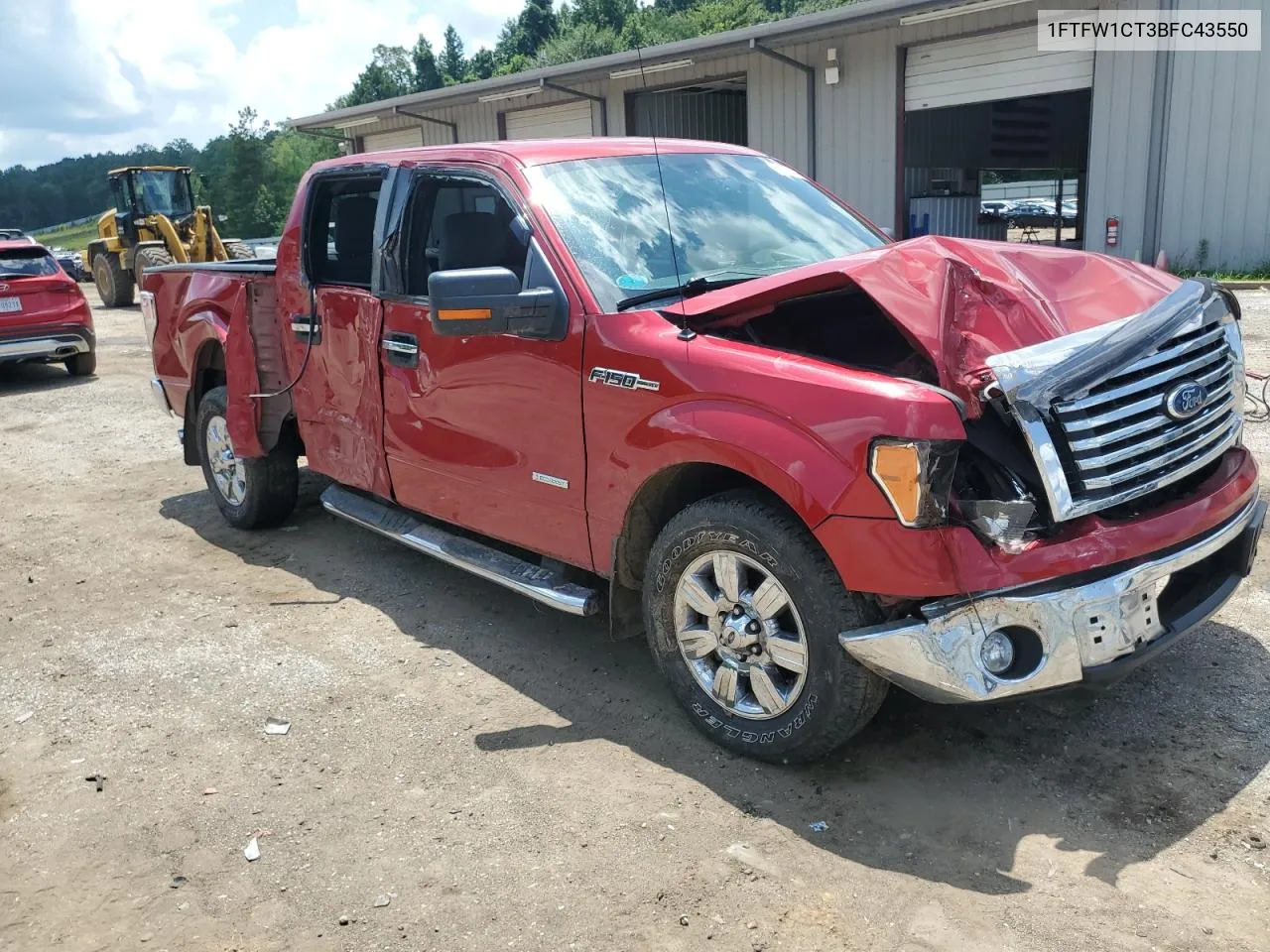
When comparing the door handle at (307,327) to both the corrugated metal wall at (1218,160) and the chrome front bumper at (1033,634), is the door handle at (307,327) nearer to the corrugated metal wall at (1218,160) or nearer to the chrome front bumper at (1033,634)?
the chrome front bumper at (1033,634)

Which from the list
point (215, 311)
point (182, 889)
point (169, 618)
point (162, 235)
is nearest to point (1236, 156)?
point (215, 311)

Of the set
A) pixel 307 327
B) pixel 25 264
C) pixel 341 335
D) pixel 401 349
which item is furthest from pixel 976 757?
pixel 25 264

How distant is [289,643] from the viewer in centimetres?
487

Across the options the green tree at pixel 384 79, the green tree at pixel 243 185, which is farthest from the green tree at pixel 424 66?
the green tree at pixel 243 185

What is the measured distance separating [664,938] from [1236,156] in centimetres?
1521

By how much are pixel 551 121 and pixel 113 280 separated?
392 inches

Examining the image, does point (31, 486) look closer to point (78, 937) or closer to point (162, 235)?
point (78, 937)

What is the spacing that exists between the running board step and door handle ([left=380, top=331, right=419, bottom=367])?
80cm

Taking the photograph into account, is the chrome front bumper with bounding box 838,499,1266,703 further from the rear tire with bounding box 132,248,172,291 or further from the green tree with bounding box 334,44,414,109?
the green tree with bounding box 334,44,414,109

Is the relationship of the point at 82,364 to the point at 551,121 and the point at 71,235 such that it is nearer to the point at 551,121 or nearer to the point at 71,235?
the point at 551,121

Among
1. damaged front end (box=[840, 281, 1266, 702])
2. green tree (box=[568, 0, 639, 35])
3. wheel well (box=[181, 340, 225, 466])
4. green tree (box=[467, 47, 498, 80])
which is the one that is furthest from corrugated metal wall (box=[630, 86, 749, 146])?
green tree (box=[467, 47, 498, 80])

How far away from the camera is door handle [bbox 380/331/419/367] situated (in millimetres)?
4699

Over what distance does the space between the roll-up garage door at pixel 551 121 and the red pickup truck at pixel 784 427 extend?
17787mm

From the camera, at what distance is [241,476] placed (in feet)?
20.9
